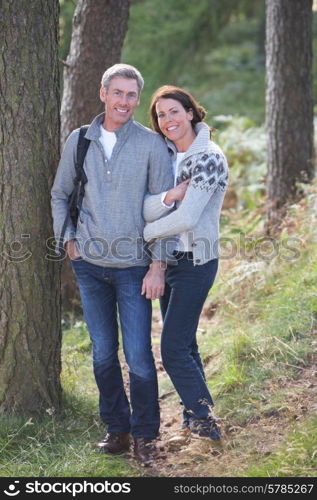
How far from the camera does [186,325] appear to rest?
412 centimetres

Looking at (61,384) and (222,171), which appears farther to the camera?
(61,384)

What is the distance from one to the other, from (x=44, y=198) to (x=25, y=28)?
3.42 ft

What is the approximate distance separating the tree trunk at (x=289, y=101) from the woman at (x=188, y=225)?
12.5 ft

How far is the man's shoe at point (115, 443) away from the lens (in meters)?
4.24

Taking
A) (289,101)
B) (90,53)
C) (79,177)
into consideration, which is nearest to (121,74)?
(79,177)

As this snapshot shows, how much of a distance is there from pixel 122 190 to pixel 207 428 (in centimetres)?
155

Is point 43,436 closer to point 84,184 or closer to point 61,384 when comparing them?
point 61,384

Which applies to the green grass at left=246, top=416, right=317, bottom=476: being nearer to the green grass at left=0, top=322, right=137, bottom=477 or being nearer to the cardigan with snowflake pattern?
the green grass at left=0, top=322, right=137, bottom=477

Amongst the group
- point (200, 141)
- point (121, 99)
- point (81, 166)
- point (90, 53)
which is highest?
point (90, 53)

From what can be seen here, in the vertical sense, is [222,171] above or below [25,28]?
below

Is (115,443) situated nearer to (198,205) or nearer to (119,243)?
(119,243)

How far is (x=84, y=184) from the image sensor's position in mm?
4137

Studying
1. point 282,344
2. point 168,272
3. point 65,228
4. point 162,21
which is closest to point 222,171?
point 168,272

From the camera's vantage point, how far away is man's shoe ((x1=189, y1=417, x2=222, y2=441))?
4239mm
